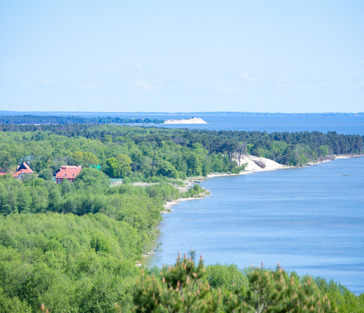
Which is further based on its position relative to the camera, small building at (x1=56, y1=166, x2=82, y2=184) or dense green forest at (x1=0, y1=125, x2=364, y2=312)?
small building at (x1=56, y1=166, x2=82, y2=184)

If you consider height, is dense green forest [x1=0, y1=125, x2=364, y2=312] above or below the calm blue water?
above

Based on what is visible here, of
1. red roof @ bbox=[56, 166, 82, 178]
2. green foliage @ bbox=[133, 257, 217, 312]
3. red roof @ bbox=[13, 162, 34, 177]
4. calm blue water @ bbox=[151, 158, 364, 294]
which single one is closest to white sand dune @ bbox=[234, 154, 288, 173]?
calm blue water @ bbox=[151, 158, 364, 294]

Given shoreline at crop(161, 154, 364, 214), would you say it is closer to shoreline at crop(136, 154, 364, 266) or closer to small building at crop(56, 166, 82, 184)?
shoreline at crop(136, 154, 364, 266)

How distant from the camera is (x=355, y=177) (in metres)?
72.8

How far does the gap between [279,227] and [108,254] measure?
17820 millimetres

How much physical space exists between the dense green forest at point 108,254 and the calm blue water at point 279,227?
2802mm

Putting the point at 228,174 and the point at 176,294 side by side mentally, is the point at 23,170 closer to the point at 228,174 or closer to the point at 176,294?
the point at 228,174

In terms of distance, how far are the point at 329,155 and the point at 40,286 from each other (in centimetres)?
9165

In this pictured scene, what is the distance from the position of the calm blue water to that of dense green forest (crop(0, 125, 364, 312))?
9.19 ft

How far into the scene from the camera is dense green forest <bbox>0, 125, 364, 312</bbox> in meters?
11.5

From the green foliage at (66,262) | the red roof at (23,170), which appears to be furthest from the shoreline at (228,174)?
the green foliage at (66,262)

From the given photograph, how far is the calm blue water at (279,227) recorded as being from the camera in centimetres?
3269

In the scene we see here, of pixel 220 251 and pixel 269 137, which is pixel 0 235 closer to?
pixel 220 251

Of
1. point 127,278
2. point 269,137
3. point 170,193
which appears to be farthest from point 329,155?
point 127,278
